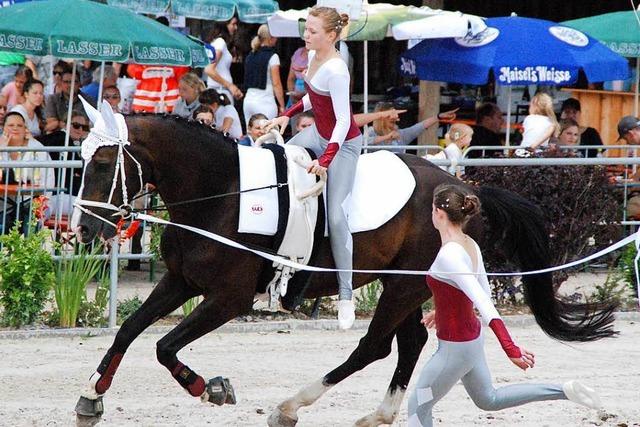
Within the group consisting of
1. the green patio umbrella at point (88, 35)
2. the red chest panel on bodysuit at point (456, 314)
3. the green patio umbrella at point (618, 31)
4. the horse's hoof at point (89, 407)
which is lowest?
the horse's hoof at point (89, 407)

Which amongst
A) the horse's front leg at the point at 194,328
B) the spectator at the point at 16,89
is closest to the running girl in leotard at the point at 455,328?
the horse's front leg at the point at 194,328

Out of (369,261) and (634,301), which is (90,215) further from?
(634,301)

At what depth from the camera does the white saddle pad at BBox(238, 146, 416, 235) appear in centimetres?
802

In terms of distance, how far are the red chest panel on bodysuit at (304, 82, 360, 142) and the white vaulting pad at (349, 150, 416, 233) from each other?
0.35m

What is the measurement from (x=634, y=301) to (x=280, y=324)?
3294 millimetres

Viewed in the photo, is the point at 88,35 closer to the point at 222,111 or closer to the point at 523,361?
the point at 222,111

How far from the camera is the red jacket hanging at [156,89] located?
15.8 meters

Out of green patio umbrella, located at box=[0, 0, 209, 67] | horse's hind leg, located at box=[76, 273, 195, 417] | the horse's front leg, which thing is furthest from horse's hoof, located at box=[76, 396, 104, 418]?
green patio umbrella, located at box=[0, 0, 209, 67]

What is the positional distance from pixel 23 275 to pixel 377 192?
358 centimetres

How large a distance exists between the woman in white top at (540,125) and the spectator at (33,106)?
5.27 m

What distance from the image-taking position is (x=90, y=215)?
7.60 meters

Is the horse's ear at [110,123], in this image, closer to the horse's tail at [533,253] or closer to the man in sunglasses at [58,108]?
the horse's tail at [533,253]

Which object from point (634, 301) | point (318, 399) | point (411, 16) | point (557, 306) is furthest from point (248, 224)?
point (411, 16)

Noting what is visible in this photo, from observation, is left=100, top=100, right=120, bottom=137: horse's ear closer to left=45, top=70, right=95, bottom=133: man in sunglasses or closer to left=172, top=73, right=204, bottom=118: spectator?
left=172, top=73, right=204, bottom=118: spectator
